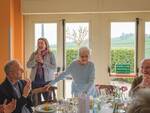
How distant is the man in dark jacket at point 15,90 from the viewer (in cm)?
270

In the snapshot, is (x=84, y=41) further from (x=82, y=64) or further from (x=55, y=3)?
(x=82, y=64)

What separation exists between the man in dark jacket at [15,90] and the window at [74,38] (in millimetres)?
2322

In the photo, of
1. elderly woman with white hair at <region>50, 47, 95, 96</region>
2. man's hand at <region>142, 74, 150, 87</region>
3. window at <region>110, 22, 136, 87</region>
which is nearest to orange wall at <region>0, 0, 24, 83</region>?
elderly woman with white hair at <region>50, 47, 95, 96</region>

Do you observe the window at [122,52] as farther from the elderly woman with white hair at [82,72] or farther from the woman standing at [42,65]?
the elderly woman with white hair at [82,72]

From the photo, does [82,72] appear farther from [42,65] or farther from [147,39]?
[147,39]

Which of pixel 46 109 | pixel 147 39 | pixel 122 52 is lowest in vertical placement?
pixel 46 109

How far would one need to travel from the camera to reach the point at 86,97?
2438 millimetres

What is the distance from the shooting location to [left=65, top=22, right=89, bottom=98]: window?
505 cm

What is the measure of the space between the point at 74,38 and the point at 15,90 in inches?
96.6

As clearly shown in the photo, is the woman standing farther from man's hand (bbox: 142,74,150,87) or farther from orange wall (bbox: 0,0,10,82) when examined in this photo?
man's hand (bbox: 142,74,150,87)

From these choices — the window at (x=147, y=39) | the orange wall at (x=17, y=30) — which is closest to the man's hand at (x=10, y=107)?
the orange wall at (x=17, y=30)

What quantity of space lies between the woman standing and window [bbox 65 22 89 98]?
2.70 feet

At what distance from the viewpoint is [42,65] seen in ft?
14.1

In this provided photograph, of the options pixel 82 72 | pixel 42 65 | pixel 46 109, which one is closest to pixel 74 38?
pixel 42 65
